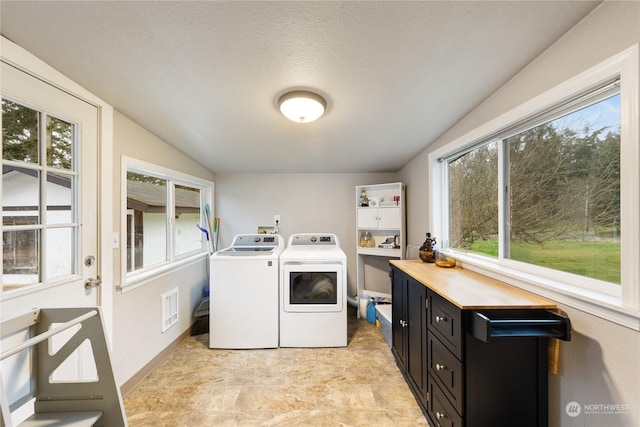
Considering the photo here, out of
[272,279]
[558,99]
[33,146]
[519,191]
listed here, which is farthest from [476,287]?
[33,146]

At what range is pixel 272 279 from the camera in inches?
92.4

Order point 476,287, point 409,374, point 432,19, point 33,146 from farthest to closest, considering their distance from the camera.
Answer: point 409,374 → point 476,287 → point 33,146 → point 432,19

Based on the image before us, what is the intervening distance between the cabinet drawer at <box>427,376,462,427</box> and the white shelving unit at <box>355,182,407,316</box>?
5.29 ft

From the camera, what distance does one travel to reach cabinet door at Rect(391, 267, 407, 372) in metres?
1.81

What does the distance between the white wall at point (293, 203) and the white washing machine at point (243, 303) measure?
1.06m

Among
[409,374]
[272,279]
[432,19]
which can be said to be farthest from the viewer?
[272,279]

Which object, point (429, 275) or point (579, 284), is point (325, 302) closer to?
point (429, 275)

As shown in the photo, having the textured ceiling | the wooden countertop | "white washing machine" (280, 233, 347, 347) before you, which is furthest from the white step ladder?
the wooden countertop

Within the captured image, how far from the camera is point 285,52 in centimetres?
118

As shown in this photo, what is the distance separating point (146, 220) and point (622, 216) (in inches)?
122

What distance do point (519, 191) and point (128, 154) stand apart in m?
2.76

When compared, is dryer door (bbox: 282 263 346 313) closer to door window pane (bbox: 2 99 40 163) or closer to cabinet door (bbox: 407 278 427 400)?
cabinet door (bbox: 407 278 427 400)

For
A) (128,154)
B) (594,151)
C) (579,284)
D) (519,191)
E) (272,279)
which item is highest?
(128,154)

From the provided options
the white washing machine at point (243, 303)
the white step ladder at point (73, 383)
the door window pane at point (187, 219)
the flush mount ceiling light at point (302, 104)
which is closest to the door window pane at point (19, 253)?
the white step ladder at point (73, 383)
